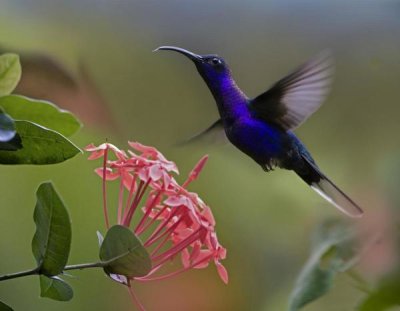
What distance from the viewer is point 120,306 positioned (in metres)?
1.49

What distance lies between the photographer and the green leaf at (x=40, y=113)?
675mm

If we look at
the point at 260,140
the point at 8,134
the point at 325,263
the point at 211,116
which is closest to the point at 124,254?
the point at 8,134

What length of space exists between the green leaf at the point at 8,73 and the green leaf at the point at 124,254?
0.22 m

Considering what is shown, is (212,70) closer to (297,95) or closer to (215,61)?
(215,61)

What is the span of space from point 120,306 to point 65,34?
69cm

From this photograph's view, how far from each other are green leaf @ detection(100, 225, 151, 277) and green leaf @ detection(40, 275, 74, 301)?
0.04 m

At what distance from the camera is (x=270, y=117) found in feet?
3.14

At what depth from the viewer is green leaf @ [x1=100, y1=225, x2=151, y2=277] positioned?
1.98ft

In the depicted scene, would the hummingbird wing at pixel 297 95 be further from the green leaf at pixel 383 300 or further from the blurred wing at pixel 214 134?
the green leaf at pixel 383 300

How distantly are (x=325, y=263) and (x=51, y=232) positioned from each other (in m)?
0.70

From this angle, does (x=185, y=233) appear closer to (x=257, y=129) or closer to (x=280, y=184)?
(x=257, y=129)

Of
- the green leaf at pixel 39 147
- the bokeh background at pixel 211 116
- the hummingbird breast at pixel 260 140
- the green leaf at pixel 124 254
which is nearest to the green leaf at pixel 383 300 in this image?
the hummingbird breast at pixel 260 140

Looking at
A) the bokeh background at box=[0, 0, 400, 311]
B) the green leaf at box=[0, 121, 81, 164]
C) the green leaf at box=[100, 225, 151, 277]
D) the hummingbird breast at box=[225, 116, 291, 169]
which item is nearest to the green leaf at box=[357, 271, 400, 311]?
the hummingbird breast at box=[225, 116, 291, 169]

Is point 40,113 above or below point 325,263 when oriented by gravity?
above
